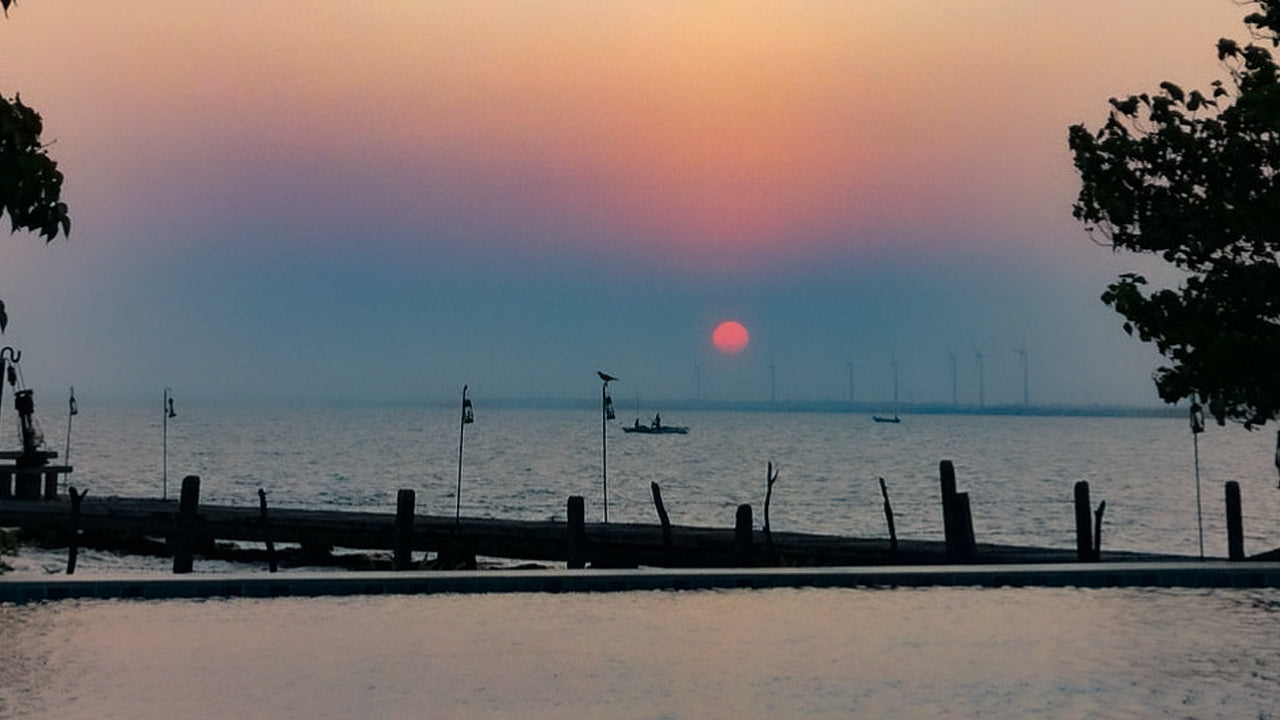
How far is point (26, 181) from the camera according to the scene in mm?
13141

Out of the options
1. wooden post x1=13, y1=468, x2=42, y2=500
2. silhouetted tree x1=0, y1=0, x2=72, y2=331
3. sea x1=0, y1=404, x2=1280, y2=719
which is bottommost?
sea x1=0, y1=404, x2=1280, y2=719

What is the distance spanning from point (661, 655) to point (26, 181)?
6499 mm

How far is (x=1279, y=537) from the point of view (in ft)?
222

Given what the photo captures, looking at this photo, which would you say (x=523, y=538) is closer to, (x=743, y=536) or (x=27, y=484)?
(x=743, y=536)

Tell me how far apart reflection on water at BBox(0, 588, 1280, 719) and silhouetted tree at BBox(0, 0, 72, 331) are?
11.7 feet

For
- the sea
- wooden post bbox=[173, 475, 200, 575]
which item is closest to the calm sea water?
wooden post bbox=[173, 475, 200, 575]

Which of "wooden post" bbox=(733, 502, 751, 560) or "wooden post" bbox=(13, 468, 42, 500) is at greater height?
"wooden post" bbox=(13, 468, 42, 500)

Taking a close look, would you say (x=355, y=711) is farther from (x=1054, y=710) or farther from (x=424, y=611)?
(x=424, y=611)

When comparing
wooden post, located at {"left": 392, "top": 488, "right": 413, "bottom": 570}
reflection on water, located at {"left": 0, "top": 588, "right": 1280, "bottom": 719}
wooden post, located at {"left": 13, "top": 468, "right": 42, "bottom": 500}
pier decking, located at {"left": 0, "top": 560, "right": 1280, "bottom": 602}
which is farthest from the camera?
wooden post, located at {"left": 13, "top": 468, "right": 42, "bottom": 500}

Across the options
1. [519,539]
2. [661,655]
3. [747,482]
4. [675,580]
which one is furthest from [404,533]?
[747,482]

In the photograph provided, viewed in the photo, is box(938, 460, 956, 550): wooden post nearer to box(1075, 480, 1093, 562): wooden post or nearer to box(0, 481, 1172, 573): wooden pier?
box(0, 481, 1172, 573): wooden pier

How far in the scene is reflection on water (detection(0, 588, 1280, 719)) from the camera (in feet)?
38.1

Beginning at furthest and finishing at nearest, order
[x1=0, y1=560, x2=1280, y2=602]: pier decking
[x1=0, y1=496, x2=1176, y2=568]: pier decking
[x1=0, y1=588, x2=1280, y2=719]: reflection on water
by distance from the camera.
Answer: [x1=0, y1=496, x2=1176, y2=568]: pier decking < [x1=0, y1=560, x2=1280, y2=602]: pier decking < [x1=0, y1=588, x2=1280, y2=719]: reflection on water

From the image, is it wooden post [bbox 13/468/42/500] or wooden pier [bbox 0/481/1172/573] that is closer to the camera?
wooden pier [bbox 0/481/1172/573]
